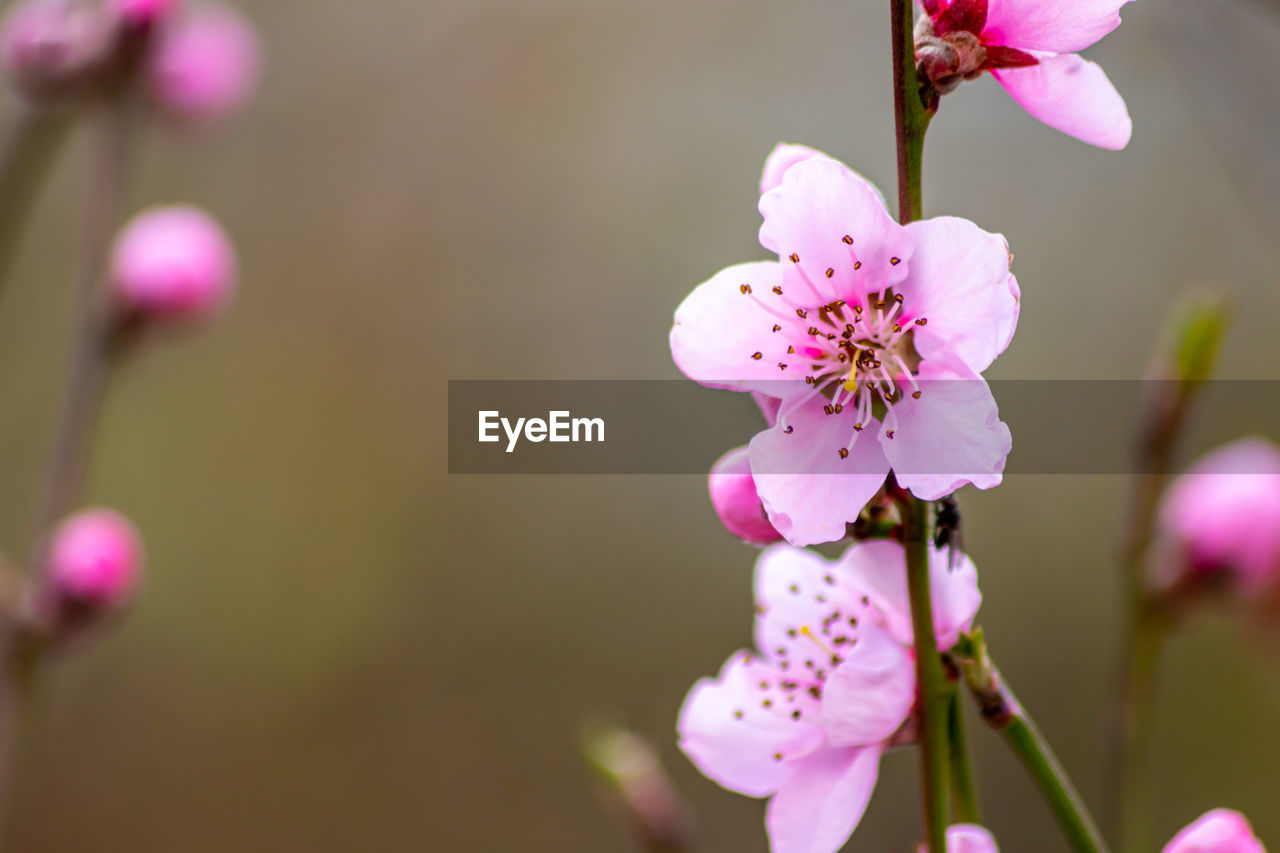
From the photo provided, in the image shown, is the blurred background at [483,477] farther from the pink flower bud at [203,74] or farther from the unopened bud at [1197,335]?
the unopened bud at [1197,335]

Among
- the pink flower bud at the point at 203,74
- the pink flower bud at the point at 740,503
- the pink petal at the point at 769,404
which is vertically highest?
the pink flower bud at the point at 203,74

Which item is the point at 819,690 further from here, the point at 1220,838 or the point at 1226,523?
the point at 1226,523

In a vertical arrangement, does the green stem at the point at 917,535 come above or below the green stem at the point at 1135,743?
above

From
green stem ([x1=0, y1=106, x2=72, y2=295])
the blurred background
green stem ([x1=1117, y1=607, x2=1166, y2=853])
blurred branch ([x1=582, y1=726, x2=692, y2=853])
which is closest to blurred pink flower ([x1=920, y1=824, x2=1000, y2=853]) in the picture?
green stem ([x1=1117, y1=607, x2=1166, y2=853])

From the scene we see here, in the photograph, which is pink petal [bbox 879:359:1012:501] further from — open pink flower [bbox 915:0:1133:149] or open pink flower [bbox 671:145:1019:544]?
open pink flower [bbox 915:0:1133:149]

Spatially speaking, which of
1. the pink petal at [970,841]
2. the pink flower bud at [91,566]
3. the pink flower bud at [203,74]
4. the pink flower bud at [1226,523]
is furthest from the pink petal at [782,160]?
the pink flower bud at [203,74]

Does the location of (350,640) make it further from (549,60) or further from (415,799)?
(549,60)

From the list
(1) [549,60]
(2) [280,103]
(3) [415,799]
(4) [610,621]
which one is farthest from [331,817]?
(1) [549,60]
